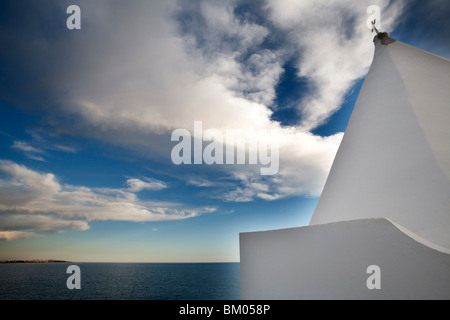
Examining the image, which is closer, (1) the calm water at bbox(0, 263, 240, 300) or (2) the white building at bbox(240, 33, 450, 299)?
(2) the white building at bbox(240, 33, 450, 299)

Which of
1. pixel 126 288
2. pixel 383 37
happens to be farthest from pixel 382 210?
pixel 126 288

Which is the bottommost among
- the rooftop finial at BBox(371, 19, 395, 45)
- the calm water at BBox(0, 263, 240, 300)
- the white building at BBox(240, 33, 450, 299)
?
the calm water at BBox(0, 263, 240, 300)

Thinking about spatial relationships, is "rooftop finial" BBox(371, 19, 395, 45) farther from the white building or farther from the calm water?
the calm water

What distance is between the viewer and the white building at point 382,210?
409cm

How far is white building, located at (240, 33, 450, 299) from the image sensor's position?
409 centimetres

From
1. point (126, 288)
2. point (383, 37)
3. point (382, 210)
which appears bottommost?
point (126, 288)

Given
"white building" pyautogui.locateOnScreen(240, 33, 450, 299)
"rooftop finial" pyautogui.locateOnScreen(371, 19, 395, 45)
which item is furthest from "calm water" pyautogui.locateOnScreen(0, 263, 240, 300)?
"rooftop finial" pyautogui.locateOnScreen(371, 19, 395, 45)

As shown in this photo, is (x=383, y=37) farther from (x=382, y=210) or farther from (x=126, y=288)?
(x=126, y=288)

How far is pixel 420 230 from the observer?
225 inches

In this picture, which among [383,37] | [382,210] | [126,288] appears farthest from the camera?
[126,288]

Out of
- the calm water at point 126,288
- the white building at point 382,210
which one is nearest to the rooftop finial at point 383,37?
the white building at point 382,210

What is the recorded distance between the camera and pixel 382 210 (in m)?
6.68
